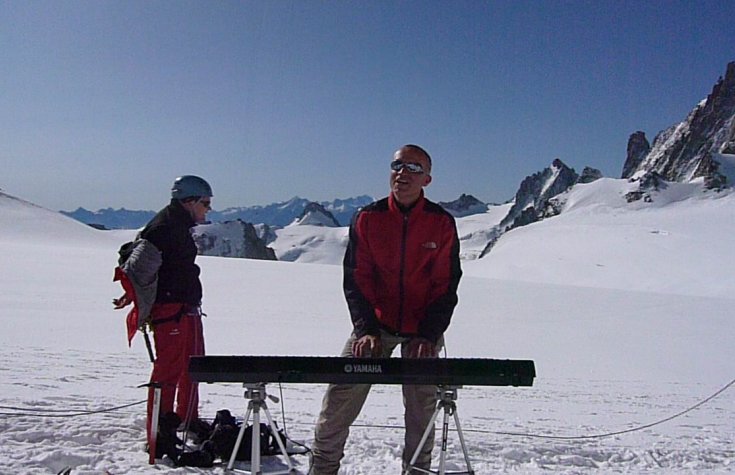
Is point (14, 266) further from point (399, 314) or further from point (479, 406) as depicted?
point (399, 314)

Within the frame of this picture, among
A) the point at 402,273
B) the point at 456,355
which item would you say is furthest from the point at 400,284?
the point at 456,355

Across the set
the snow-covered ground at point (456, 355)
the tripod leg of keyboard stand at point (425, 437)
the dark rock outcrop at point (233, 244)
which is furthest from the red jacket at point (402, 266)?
the dark rock outcrop at point (233, 244)

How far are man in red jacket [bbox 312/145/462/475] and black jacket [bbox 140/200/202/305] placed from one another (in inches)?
59.7

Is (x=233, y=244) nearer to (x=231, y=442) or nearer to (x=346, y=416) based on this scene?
(x=231, y=442)

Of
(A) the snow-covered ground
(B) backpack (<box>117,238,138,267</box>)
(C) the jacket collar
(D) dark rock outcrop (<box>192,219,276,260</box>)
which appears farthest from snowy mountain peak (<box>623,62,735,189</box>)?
(B) backpack (<box>117,238,138,267</box>)

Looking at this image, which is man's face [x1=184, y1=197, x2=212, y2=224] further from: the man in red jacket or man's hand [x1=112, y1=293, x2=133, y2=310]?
the man in red jacket

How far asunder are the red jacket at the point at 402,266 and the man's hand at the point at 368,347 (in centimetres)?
7

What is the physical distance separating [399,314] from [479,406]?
310 cm

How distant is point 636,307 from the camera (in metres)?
16.5

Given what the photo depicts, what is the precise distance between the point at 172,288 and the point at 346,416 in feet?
5.76

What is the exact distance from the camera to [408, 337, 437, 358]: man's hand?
3334 mm

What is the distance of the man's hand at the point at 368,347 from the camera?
3336 millimetres

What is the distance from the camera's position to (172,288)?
14.2ft

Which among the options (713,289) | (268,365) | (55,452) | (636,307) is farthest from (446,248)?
(713,289)
